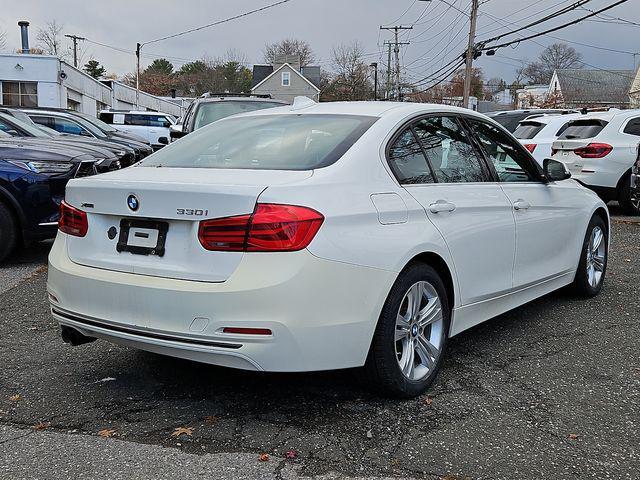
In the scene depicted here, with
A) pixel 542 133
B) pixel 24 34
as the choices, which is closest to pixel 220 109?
pixel 542 133

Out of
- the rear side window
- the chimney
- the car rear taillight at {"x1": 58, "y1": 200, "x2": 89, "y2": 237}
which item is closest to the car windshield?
the rear side window

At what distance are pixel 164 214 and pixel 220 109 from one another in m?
7.47

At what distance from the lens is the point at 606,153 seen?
35.6 ft

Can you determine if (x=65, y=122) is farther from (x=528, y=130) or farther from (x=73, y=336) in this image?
(x=73, y=336)

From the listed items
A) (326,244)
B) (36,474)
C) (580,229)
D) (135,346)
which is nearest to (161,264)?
(135,346)

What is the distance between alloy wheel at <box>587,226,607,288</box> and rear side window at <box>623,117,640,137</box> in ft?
19.9

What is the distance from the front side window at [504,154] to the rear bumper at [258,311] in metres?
1.70

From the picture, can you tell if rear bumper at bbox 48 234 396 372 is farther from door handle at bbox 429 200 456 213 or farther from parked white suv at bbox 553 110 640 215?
parked white suv at bbox 553 110 640 215

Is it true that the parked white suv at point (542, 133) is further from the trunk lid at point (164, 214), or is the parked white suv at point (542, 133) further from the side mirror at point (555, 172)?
the trunk lid at point (164, 214)

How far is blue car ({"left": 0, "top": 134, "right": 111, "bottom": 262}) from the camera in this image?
6645 mm

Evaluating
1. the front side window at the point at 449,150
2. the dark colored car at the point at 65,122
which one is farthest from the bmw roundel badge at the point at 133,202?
Result: the dark colored car at the point at 65,122

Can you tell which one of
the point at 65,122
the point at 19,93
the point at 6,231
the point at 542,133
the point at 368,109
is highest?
the point at 19,93

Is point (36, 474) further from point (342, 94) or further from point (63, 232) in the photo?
point (342, 94)

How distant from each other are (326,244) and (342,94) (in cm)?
7141
